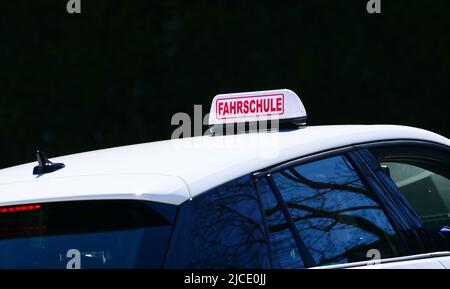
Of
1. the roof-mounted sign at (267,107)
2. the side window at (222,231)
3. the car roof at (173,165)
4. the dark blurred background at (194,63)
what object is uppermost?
the dark blurred background at (194,63)

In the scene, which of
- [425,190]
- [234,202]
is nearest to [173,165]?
[234,202]

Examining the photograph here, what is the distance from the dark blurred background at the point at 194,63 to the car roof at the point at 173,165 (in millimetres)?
6242

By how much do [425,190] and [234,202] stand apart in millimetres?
1670

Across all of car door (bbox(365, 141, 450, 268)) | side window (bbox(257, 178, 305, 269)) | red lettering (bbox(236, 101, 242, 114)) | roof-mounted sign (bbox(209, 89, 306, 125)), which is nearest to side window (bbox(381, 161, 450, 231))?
car door (bbox(365, 141, 450, 268))

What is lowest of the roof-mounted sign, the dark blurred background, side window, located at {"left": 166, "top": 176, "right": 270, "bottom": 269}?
side window, located at {"left": 166, "top": 176, "right": 270, "bottom": 269}

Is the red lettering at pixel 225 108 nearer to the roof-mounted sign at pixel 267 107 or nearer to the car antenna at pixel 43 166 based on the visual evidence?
the roof-mounted sign at pixel 267 107

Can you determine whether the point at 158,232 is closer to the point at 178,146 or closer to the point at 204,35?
the point at 178,146

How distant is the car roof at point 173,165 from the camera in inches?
108

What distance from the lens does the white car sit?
2.69 m

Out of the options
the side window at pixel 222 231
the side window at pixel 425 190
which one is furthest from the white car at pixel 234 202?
the side window at pixel 425 190

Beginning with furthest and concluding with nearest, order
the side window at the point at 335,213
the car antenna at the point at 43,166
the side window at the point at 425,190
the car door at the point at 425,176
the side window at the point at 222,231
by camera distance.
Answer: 1. the side window at the point at 425,190
2. the car door at the point at 425,176
3. the car antenna at the point at 43,166
4. the side window at the point at 335,213
5. the side window at the point at 222,231

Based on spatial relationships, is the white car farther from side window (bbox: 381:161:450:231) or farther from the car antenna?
side window (bbox: 381:161:450:231)
